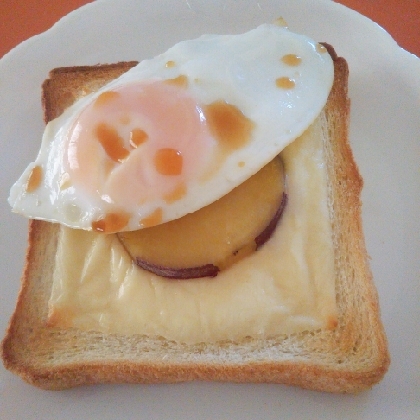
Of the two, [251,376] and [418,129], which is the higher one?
[418,129]

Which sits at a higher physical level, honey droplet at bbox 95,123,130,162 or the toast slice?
honey droplet at bbox 95,123,130,162

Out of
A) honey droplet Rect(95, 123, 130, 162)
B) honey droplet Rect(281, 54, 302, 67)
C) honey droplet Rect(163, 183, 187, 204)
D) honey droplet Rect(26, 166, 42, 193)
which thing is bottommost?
honey droplet Rect(26, 166, 42, 193)

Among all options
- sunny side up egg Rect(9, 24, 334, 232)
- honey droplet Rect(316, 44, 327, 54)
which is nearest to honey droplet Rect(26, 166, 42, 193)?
sunny side up egg Rect(9, 24, 334, 232)

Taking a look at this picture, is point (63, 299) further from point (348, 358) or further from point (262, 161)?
point (348, 358)

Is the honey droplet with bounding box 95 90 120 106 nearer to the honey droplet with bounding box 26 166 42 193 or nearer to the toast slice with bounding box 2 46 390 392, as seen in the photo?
the honey droplet with bounding box 26 166 42 193

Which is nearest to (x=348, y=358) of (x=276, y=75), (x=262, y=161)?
(x=262, y=161)

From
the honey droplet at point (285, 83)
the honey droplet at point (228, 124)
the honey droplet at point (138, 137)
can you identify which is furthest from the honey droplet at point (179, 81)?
the honey droplet at point (285, 83)
